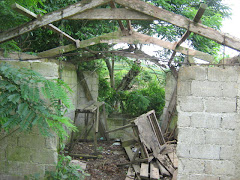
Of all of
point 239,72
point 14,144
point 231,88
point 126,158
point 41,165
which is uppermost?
point 239,72

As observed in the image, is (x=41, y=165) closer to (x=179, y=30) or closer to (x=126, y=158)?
(x=126, y=158)

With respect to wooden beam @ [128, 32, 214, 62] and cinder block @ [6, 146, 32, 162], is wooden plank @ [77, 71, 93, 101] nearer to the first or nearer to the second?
wooden beam @ [128, 32, 214, 62]

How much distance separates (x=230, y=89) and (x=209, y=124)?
1.97ft

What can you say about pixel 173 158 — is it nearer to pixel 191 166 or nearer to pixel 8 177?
pixel 191 166

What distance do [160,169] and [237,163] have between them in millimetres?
2200

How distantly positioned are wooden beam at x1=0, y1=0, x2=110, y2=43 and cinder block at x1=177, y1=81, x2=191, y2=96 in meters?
1.70

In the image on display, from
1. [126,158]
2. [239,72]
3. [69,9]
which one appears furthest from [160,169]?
[69,9]

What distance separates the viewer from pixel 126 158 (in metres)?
6.31

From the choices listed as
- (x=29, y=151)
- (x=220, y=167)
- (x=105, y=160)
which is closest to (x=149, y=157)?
(x=105, y=160)

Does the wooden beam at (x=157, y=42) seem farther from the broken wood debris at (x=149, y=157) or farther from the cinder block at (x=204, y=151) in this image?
the cinder block at (x=204, y=151)

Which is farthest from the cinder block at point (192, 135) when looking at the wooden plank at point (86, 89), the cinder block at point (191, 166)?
the wooden plank at point (86, 89)

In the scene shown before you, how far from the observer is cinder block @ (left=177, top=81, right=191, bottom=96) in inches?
132

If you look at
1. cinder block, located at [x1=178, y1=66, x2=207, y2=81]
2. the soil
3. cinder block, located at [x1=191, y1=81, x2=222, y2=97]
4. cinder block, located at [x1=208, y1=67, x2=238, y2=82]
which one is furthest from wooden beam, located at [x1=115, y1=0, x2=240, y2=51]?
the soil

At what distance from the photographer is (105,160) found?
6.11 meters
